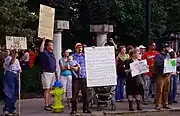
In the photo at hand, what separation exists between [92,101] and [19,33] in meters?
5.11

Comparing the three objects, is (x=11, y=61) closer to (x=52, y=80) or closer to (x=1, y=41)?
(x=52, y=80)

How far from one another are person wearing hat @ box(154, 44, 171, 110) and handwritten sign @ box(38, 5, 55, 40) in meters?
3.26

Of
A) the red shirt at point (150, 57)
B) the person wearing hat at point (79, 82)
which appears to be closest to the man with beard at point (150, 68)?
the red shirt at point (150, 57)


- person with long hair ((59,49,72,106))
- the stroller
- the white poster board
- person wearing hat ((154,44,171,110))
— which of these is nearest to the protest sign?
person wearing hat ((154,44,171,110))

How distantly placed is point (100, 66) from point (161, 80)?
1.82 m

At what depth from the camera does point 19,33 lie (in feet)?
55.8

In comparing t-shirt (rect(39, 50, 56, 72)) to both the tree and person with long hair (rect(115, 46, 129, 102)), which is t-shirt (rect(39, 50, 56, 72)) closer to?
person with long hair (rect(115, 46, 129, 102))

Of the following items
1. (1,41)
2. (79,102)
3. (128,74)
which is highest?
(1,41)

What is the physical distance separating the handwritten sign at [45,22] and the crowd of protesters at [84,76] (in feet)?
0.72

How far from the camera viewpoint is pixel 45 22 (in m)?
12.1

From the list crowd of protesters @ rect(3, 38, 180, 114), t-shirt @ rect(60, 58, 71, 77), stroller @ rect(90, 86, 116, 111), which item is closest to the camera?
crowd of protesters @ rect(3, 38, 180, 114)

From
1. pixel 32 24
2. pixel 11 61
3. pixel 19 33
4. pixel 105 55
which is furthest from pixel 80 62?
pixel 32 24

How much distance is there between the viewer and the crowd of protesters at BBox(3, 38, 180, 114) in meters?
11.9

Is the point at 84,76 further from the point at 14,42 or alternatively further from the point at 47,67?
the point at 14,42
